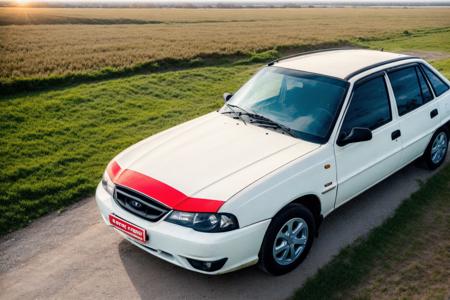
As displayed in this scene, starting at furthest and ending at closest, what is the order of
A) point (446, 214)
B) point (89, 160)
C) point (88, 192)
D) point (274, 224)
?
point (89, 160), point (88, 192), point (446, 214), point (274, 224)

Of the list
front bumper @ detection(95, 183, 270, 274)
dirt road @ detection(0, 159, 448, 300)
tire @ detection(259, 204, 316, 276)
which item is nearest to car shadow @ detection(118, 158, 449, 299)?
dirt road @ detection(0, 159, 448, 300)

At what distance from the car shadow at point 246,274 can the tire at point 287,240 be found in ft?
0.42

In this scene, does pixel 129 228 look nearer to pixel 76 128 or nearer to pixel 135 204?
pixel 135 204

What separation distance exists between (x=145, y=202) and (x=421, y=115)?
382cm

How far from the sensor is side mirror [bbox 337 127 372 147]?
4.38 m

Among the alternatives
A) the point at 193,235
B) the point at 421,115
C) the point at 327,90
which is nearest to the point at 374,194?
the point at 421,115

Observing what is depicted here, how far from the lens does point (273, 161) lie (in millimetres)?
4082

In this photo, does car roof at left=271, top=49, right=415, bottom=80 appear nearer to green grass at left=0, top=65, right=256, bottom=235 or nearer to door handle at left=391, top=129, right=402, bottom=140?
door handle at left=391, top=129, right=402, bottom=140

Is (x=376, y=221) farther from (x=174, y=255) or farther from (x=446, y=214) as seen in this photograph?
(x=174, y=255)

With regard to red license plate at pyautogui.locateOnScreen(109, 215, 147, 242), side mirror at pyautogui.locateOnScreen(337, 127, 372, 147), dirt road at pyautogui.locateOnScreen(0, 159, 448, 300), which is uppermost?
side mirror at pyautogui.locateOnScreen(337, 127, 372, 147)

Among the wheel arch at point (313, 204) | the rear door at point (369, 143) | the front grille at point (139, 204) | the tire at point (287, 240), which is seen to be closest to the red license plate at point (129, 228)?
the front grille at point (139, 204)

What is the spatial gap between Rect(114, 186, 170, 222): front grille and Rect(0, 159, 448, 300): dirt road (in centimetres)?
69

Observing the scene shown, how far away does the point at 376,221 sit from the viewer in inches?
198

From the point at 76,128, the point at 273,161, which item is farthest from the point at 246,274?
the point at 76,128
